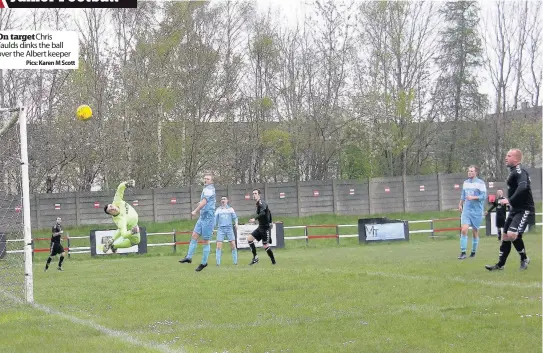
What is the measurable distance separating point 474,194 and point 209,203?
6.36 metres

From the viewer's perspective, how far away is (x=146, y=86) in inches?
1699

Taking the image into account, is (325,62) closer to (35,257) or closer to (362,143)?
(362,143)

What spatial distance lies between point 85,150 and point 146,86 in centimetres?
563

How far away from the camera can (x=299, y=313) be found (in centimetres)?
1003

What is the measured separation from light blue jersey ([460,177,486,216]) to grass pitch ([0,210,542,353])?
192cm

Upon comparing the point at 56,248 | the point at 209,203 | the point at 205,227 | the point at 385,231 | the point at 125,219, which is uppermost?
the point at 209,203

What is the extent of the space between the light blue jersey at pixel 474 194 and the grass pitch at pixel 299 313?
192 cm

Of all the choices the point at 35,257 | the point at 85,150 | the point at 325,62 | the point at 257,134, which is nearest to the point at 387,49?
the point at 325,62

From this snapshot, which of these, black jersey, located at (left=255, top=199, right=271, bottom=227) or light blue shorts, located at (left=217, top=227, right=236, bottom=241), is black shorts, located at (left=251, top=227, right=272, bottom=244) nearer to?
black jersey, located at (left=255, top=199, right=271, bottom=227)

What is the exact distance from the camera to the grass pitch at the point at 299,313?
8.05 metres

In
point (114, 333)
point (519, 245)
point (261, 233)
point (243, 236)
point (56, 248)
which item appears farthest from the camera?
point (243, 236)

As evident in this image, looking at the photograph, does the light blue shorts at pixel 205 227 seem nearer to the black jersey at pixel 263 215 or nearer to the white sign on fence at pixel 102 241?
the black jersey at pixel 263 215

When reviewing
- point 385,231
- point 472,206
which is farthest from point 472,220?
point 385,231

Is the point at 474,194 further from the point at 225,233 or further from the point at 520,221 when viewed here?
the point at 225,233
